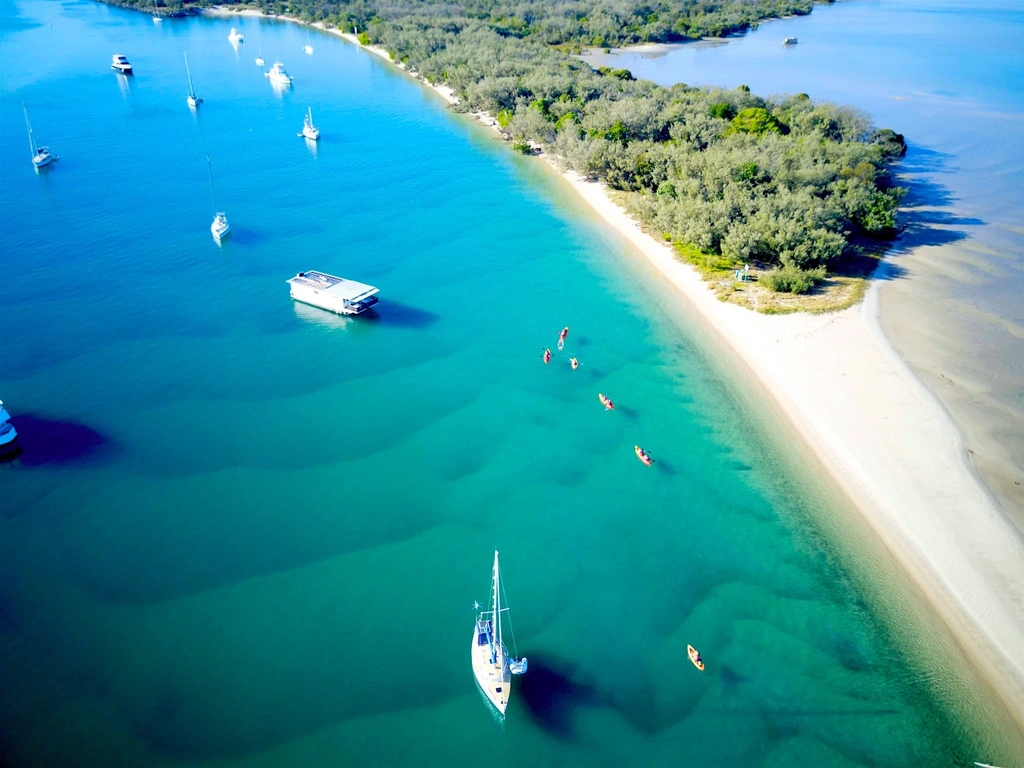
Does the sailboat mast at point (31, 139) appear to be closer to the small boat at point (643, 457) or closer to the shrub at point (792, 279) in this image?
the small boat at point (643, 457)

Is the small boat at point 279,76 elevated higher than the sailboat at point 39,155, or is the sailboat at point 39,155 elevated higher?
the small boat at point 279,76

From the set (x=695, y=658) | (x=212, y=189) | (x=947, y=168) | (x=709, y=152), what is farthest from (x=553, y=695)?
(x=947, y=168)

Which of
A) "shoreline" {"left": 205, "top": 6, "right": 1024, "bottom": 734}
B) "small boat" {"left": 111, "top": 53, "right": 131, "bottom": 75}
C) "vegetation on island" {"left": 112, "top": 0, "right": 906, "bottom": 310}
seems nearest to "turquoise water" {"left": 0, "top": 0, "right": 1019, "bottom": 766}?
"shoreline" {"left": 205, "top": 6, "right": 1024, "bottom": 734}

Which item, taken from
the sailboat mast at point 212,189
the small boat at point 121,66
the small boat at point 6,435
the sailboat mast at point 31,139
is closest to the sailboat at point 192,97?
the small boat at point 121,66

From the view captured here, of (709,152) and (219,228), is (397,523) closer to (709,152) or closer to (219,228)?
(219,228)

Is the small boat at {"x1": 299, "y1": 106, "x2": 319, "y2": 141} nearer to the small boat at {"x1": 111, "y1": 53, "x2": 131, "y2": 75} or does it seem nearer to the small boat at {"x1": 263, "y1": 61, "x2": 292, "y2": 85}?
the small boat at {"x1": 263, "y1": 61, "x2": 292, "y2": 85}

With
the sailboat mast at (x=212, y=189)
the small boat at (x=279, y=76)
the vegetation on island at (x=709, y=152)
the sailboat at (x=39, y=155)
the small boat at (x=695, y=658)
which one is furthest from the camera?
the small boat at (x=279, y=76)

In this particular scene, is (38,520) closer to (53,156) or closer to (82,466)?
(82,466)
